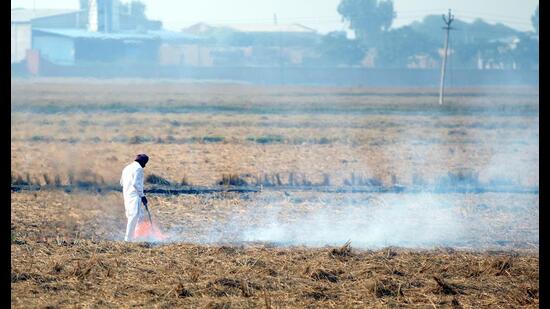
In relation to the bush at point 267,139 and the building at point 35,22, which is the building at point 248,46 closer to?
the building at point 35,22

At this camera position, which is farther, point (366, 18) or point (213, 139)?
point (366, 18)

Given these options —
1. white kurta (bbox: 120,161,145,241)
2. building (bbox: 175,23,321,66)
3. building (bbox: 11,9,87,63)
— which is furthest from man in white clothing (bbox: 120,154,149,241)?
building (bbox: 175,23,321,66)

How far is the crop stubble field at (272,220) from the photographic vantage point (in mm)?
11023

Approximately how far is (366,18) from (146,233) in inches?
2888

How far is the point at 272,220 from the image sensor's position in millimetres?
16500

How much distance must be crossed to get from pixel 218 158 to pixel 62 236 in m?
12.5

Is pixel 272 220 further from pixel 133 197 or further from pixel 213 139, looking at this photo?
pixel 213 139

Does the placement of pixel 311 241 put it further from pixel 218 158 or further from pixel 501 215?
pixel 218 158

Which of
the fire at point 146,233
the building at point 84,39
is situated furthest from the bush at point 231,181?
the building at point 84,39

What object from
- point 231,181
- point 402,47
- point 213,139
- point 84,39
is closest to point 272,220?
point 231,181

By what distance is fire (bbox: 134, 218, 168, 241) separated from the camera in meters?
14.3

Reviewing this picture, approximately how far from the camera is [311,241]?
1441 centimetres

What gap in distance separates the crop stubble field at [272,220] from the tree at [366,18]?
1877 inches

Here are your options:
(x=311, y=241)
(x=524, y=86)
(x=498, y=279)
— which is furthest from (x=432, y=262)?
(x=524, y=86)
